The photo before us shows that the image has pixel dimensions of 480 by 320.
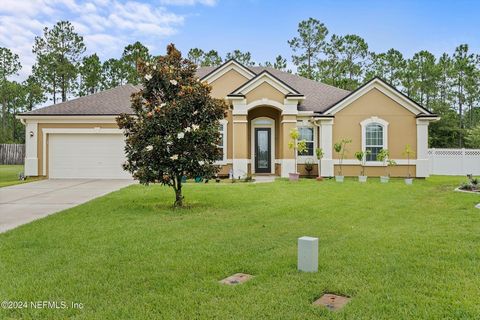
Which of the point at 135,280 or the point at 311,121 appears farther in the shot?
the point at 311,121

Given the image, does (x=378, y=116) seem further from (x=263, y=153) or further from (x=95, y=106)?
(x=95, y=106)

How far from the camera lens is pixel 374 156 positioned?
19391 mm

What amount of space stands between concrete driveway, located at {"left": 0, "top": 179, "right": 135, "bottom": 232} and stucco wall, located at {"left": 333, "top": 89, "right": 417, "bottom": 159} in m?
11.4

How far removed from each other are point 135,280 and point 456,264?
13.4ft

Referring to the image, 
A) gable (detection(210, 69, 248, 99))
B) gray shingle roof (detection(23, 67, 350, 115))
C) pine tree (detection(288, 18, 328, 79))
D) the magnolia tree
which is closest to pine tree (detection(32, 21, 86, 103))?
gray shingle roof (detection(23, 67, 350, 115))

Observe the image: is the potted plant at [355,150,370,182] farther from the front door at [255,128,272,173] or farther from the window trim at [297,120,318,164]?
the front door at [255,128,272,173]

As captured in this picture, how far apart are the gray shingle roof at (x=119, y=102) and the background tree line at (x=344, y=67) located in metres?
12.3

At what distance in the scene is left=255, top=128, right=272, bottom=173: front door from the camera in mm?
20828

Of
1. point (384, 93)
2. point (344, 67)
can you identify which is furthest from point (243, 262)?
point (344, 67)

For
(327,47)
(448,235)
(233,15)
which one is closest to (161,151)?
(448,235)

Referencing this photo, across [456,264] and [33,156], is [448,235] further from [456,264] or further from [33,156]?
[33,156]

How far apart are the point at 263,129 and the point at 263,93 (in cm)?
228

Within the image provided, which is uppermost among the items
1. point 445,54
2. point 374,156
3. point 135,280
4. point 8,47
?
point 8,47

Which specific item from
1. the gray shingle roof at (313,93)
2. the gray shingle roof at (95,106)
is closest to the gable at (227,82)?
the gray shingle roof at (313,93)
